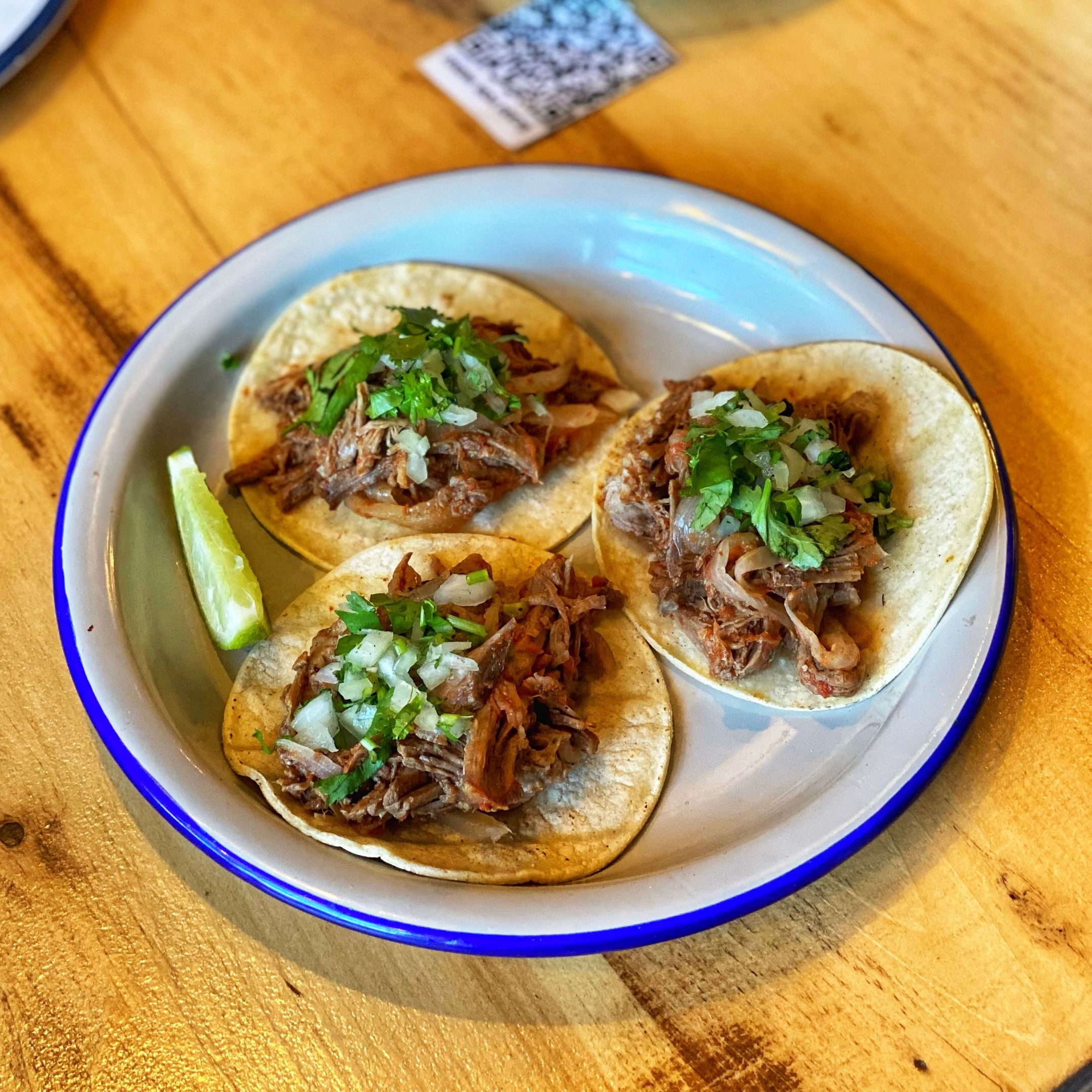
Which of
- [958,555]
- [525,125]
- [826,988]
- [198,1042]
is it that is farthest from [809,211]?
[198,1042]

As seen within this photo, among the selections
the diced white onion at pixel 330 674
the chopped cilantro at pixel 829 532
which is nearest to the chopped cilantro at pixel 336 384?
the diced white onion at pixel 330 674

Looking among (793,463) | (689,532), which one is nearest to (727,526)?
(689,532)

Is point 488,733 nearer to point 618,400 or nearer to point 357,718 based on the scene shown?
point 357,718

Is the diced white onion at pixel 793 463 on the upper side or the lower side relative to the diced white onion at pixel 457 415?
lower

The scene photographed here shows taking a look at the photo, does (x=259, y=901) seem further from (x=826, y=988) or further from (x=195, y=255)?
(x=195, y=255)

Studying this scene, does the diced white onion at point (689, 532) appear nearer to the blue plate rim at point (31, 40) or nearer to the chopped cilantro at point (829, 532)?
the chopped cilantro at point (829, 532)

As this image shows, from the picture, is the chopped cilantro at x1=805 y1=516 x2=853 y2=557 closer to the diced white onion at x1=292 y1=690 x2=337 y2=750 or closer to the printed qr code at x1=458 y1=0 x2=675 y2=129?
the diced white onion at x1=292 y1=690 x2=337 y2=750
